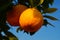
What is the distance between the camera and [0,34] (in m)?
1.68

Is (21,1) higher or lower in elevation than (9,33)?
higher

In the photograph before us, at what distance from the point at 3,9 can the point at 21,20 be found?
16 cm

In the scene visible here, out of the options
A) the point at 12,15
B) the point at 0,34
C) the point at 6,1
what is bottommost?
the point at 0,34

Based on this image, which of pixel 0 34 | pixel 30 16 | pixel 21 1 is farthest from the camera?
pixel 0 34

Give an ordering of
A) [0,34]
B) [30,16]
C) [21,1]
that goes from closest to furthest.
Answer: [30,16] → [21,1] → [0,34]

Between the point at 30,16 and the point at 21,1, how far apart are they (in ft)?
1.00

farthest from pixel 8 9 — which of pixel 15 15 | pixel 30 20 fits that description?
pixel 30 20

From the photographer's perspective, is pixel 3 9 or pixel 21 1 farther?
pixel 21 1

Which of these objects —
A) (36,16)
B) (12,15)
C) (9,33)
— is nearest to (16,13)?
(12,15)

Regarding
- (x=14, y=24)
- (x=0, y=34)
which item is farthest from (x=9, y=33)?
(x=14, y=24)

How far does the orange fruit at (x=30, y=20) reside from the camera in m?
1.32

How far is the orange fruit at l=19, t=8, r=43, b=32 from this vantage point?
1.32 m

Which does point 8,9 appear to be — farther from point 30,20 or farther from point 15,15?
point 30,20

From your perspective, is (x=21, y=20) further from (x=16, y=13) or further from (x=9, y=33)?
(x=9, y=33)
